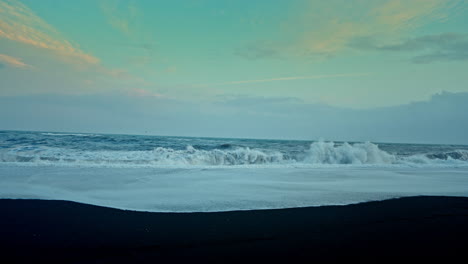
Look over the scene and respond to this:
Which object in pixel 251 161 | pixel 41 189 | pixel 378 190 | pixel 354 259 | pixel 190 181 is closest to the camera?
pixel 354 259

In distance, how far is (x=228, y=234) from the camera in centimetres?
248

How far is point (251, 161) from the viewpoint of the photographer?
37.3 feet

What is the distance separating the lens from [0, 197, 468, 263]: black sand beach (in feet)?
6.73

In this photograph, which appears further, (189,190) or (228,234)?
(189,190)

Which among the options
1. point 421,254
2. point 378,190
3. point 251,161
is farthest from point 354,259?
point 251,161

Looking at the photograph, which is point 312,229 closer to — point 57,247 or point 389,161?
point 57,247

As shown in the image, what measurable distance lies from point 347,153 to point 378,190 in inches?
282

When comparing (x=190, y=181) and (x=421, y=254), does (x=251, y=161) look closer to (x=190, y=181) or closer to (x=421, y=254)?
(x=190, y=181)

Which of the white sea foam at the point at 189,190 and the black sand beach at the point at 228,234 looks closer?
the black sand beach at the point at 228,234

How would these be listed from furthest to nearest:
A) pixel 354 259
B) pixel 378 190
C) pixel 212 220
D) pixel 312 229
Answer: pixel 378 190 < pixel 212 220 < pixel 312 229 < pixel 354 259

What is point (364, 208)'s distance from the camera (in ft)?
11.4

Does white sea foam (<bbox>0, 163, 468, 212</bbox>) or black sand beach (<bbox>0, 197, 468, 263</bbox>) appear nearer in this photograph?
black sand beach (<bbox>0, 197, 468, 263</bbox>)

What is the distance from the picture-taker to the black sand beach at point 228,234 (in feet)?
6.73

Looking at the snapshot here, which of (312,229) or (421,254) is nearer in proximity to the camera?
(421,254)
